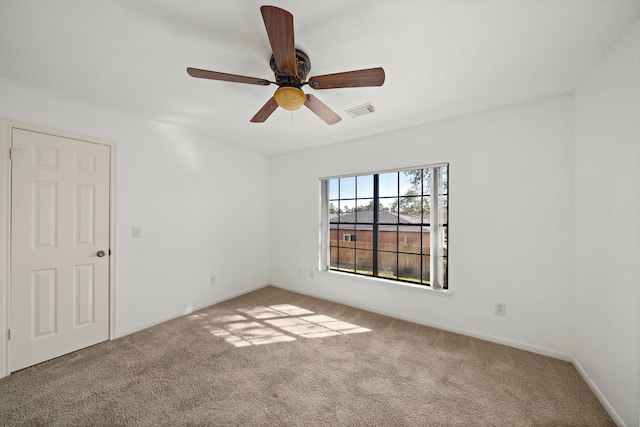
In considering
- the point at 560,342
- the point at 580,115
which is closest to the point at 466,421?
the point at 560,342

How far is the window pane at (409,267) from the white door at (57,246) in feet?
11.3

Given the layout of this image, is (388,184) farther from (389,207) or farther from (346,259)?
(346,259)

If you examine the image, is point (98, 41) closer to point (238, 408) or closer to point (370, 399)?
point (238, 408)

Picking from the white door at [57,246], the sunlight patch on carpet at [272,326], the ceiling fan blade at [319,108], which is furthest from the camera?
the sunlight patch on carpet at [272,326]

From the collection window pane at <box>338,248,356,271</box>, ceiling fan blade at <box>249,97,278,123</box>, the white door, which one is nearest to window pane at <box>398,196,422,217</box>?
window pane at <box>338,248,356,271</box>

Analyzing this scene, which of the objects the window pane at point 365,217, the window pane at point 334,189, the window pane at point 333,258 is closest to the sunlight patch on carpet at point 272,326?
the window pane at point 333,258

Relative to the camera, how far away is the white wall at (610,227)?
4.65 feet

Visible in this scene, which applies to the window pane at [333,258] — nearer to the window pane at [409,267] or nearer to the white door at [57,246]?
the window pane at [409,267]

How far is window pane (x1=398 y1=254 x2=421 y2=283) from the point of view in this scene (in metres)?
3.12

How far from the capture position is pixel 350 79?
59.9 inches

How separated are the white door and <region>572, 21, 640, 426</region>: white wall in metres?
4.26

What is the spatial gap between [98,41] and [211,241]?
8.26 feet

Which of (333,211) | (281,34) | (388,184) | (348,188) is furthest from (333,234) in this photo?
(281,34)

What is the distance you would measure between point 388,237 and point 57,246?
3611 millimetres
